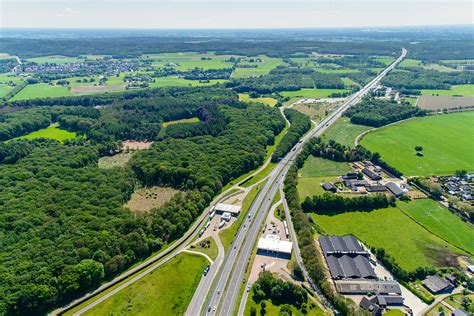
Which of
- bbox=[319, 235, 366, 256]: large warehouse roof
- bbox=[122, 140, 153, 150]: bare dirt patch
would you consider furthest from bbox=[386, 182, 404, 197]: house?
bbox=[122, 140, 153, 150]: bare dirt patch

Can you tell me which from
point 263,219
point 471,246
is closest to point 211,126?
point 263,219

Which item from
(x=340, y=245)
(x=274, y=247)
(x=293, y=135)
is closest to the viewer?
(x=274, y=247)

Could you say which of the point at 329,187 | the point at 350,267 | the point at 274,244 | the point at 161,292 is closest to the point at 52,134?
the point at 161,292

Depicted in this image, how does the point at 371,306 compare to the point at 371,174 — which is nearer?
the point at 371,306

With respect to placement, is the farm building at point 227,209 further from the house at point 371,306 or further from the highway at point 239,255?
the house at point 371,306

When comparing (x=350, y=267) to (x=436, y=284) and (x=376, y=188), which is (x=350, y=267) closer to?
(x=436, y=284)
